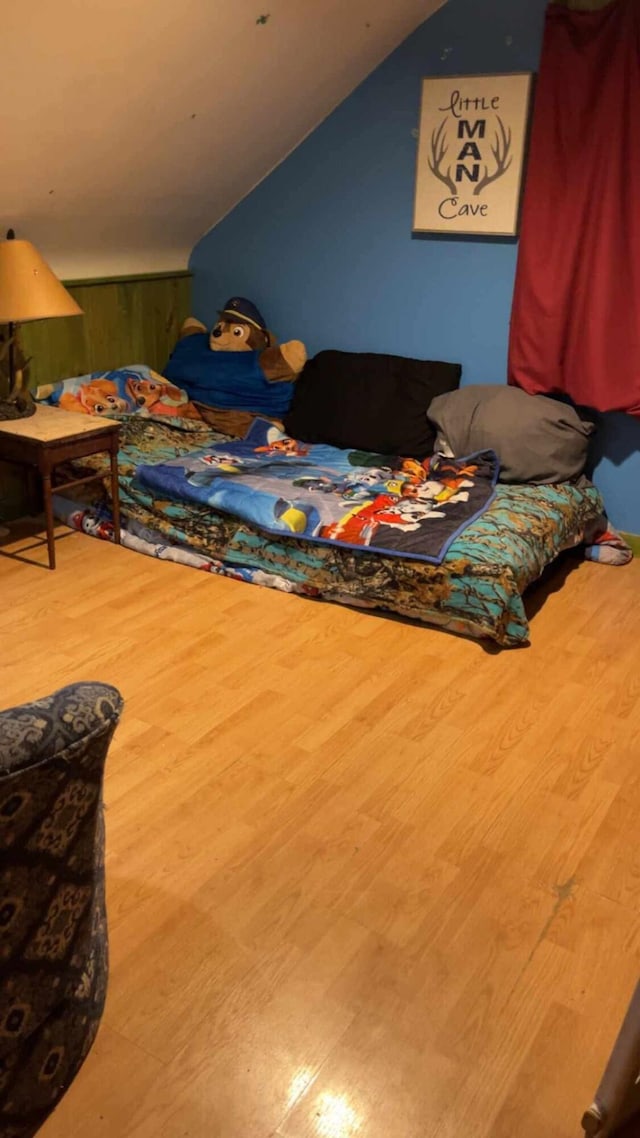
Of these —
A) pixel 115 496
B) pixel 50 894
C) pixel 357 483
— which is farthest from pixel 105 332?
pixel 50 894

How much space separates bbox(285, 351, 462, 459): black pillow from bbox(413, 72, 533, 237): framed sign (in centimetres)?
60

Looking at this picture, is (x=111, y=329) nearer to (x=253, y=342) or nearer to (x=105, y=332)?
(x=105, y=332)

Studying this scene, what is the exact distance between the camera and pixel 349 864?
1.88 meters

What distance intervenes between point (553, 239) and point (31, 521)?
94.8 inches

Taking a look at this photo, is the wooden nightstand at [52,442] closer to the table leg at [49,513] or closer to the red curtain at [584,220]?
the table leg at [49,513]

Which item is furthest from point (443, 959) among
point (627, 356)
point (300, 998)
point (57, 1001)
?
point (627, 356)

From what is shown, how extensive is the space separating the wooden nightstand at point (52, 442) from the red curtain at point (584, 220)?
1.70 meters

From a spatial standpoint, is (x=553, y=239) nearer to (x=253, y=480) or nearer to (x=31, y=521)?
(x=253, y=480)

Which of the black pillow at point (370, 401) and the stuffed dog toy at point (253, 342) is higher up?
the stuffed dog toy at point (253, 342)

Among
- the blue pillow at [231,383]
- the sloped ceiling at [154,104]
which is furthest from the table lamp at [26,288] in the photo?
the blue pillow at [231,383]

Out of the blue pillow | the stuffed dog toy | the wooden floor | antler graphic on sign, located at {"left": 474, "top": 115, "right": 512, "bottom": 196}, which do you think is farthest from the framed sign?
the wooden floor

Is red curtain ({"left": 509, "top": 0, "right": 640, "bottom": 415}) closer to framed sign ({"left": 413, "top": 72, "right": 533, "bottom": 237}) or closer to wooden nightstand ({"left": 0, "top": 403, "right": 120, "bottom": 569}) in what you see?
framed sign ({"left": 413, "top": 72, "right": 533, "bottom": 237})

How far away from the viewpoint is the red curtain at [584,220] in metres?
3.14

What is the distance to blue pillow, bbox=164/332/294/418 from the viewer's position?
403 centimetres
